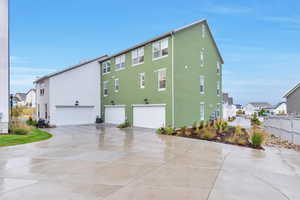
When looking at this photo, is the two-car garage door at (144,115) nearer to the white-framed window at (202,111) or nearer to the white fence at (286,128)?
the white-framed window at (202,111)

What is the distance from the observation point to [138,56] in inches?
742

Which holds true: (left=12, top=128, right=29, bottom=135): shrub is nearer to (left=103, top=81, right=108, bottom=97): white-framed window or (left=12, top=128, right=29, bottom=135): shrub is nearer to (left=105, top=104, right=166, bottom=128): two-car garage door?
(left=105, top=104, right=166, bottom=128): two-car garage door

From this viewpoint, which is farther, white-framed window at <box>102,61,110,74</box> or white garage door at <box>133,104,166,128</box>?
white-framed window at <box>102,61,110,74</box>

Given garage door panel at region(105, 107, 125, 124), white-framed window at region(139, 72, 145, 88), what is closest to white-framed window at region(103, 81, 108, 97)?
garage door panel at region(105, 107, 125, 124)

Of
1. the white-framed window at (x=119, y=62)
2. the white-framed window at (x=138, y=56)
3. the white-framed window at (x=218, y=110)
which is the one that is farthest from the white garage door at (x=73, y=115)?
the white-framed window at (x=218, y=110)

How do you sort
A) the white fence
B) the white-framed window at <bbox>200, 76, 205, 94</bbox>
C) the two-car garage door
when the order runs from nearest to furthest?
1. the white fence
2. the two-car garage door
3. the white-framed window at <bbox>200, 76, 205, 94</bbox>

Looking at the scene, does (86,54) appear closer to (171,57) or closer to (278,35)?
(171,57)

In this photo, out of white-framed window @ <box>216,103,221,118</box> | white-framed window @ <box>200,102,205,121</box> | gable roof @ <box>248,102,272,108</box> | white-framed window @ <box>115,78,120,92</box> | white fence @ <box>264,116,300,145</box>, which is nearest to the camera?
white fence @ <box>264,116,300,145</box>

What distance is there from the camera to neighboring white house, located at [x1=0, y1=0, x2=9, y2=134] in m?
12.6

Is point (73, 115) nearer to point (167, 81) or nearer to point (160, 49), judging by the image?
point (167, 81)

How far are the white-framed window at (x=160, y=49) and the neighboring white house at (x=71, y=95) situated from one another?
953 cm

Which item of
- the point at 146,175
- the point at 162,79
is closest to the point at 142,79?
the point at 162,79

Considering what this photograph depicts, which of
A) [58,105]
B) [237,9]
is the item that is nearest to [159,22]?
[237,9]

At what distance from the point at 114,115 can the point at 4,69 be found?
11049 mm
